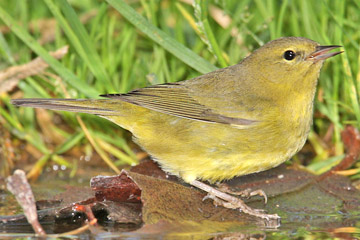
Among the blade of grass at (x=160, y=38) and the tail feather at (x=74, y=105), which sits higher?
the blade of grass at (x=160, y=38)

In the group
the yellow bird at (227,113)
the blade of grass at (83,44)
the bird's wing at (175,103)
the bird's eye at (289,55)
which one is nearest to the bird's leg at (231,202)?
the yellow bird at (227,113)

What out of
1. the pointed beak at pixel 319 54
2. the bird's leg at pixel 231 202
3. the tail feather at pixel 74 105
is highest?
the pointed beak at pixel 319 54

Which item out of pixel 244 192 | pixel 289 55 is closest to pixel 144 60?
pixel 289 55

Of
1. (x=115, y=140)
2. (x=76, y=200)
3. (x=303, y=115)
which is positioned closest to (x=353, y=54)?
(x=303, y=115)

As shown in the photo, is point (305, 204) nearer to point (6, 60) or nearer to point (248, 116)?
point (248, 116)

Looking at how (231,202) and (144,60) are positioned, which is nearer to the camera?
(231,202)

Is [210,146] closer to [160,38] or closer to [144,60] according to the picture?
[160,38]

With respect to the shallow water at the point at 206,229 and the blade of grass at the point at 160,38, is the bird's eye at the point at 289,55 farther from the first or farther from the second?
the shallow water at the point at 206,229
